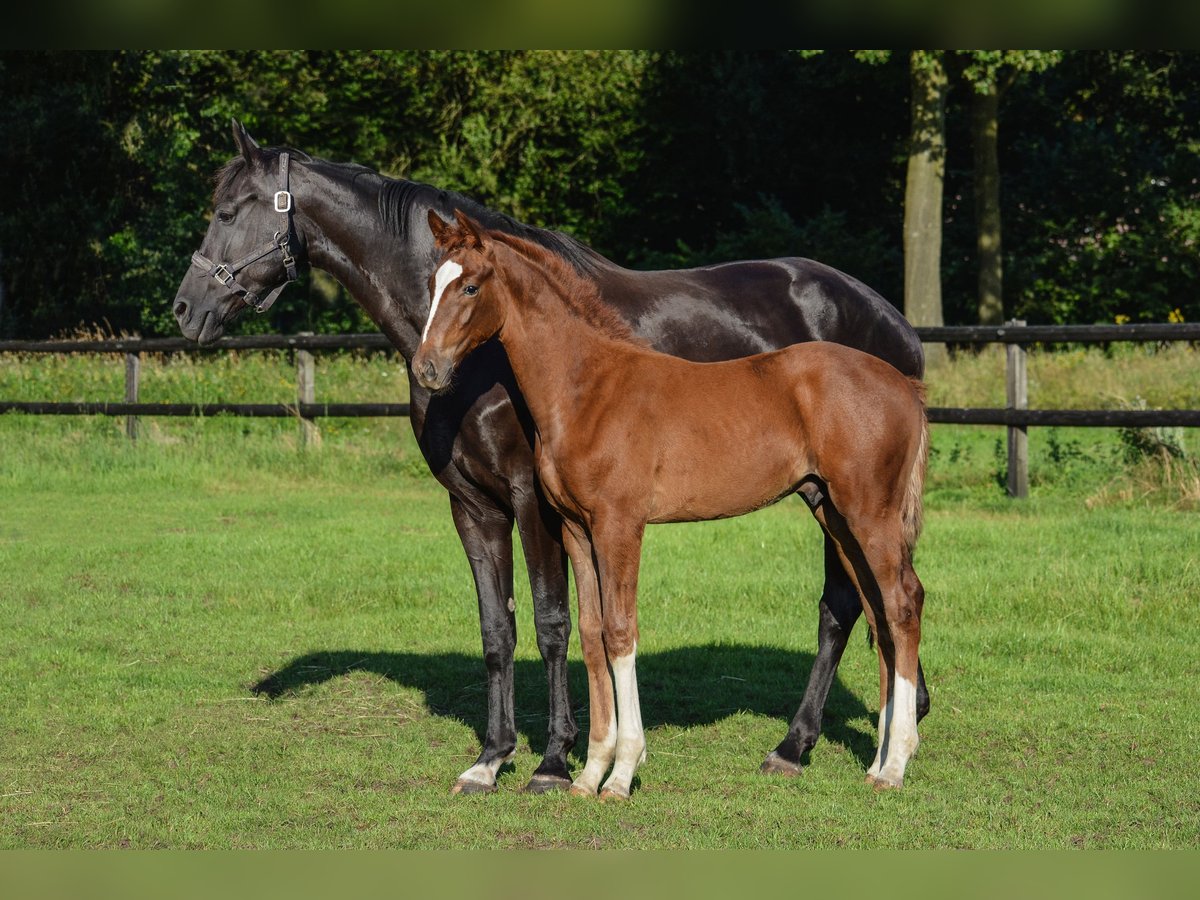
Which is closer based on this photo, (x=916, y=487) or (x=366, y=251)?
(x=916, y=487)

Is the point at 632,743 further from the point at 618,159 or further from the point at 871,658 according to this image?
the point at 618,159

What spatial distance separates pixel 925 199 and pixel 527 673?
15609 millimetres

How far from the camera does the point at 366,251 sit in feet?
18.1

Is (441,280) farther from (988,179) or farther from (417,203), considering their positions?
(988,179)

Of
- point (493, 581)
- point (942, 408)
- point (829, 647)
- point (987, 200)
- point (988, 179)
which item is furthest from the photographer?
point (987, 200)

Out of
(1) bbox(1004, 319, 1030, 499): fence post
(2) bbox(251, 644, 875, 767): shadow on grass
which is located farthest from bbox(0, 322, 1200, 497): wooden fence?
(2) bbox(251, 644, 875, 767): shadow on grass

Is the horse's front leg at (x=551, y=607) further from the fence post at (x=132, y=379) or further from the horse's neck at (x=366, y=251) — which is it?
the fence post at (x=132, y=379)

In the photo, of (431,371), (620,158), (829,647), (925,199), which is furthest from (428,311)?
(620,158)

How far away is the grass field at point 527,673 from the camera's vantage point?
15.5 ft

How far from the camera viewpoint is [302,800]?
4.99 m

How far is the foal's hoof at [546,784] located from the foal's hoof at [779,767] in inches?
32.1

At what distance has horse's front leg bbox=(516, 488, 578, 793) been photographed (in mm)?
5379

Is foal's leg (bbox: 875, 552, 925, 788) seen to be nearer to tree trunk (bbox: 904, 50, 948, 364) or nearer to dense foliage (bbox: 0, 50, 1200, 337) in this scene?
tree trunk (bbox: 904, 50, 948, 364)

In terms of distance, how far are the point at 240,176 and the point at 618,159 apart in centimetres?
2414
